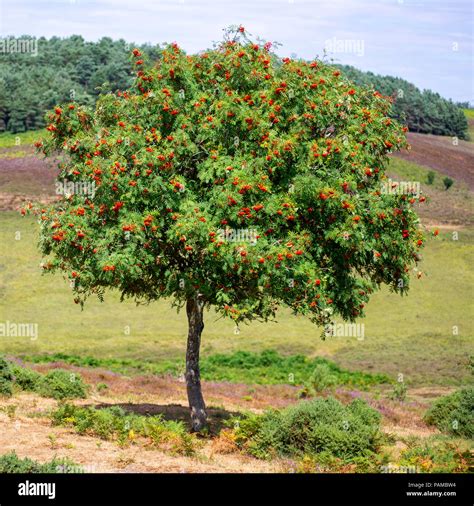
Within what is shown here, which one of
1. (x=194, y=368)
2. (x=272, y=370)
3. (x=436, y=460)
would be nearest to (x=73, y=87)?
(x=272, y=370)

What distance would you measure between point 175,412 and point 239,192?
10.2 m

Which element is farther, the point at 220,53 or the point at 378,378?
the point at 378,378

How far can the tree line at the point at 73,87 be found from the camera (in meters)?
123

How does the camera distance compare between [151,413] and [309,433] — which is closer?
[309,433]

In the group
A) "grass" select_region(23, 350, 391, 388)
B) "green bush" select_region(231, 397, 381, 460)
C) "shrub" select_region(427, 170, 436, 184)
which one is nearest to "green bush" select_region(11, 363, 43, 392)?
"green bush" select_region(231, 397, 381, 460)

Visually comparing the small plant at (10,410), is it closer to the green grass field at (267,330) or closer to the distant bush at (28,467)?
the distant bush at (28,467)

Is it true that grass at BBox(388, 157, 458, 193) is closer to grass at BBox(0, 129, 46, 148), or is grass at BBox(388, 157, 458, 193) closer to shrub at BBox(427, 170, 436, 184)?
shrub at BBox(427, 170, 436, 184)

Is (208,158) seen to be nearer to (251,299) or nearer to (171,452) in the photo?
(251,299)

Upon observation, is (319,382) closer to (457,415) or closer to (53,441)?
(457,415)

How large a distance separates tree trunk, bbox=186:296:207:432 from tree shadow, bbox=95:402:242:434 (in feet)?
2.34

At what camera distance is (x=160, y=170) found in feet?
71.3

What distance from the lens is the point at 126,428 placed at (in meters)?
21.9
